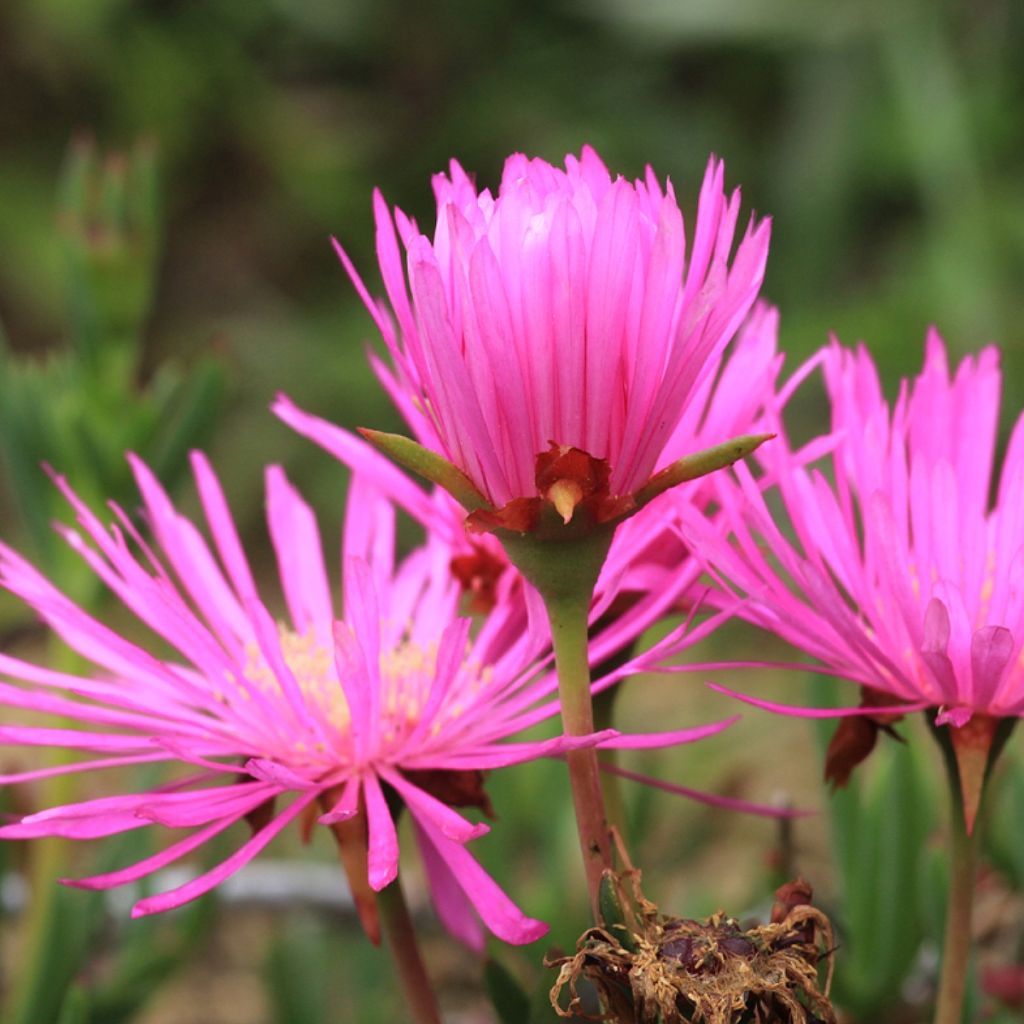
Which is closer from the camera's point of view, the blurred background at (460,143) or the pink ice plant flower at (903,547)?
the pink ice plant flower at (903,547)

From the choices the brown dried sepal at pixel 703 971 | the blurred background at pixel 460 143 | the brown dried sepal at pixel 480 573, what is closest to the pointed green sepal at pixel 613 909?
the brown dried sepal at pixel 703 971

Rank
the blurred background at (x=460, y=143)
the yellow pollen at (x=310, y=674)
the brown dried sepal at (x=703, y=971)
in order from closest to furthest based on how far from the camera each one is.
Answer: the brown dried sepal at (x=703, y=971) < the yellow pollen at (x=310, y=674) < the blurred background at (x=460, y=143)

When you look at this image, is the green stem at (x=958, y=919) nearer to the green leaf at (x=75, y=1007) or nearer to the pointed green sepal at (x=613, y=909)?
the pointed green sepal at (x=613, y=909)

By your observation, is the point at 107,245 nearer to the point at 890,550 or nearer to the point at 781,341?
the point at 890,550

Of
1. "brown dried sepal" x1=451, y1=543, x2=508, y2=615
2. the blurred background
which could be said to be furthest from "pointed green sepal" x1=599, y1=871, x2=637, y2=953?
the blurred background

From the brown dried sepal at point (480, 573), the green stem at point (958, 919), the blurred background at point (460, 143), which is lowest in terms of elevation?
the green stem at point (958, 919)

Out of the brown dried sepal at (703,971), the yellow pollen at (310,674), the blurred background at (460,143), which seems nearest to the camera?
the brown dried sepal at (703,971)

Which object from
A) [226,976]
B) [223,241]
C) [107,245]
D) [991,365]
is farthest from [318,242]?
[991,365]
